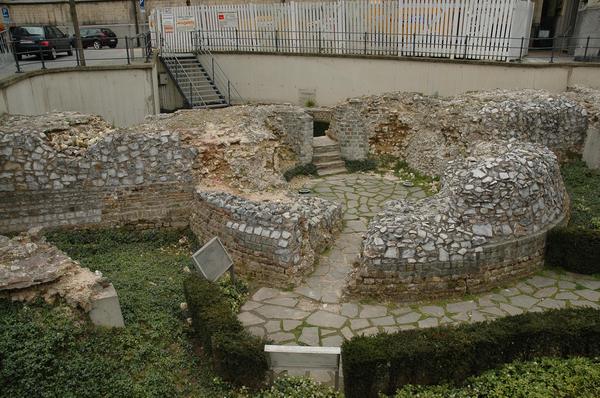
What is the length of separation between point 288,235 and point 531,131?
703cm

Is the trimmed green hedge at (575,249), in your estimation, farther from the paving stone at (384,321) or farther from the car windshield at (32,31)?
the car windshield at (32,31)

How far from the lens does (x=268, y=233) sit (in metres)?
7.50

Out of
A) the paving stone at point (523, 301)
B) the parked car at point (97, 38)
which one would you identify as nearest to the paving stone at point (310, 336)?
the paving stone at point (523, 301)

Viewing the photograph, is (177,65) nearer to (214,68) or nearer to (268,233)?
(214,68)

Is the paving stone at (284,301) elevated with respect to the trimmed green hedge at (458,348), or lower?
lower

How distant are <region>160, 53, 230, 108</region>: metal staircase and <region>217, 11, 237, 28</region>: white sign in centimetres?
185

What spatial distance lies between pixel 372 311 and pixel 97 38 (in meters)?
24.6

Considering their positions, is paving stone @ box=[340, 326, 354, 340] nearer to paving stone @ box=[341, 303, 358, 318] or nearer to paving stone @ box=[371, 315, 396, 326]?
paving stone @ box=[341, 303, 358, 318]

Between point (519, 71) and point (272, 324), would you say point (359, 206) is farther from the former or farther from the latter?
point (519, 71)

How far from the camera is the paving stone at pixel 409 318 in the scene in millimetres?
6778

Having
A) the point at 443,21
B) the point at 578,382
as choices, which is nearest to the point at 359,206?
the point at 578,382

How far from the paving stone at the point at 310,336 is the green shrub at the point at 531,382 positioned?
Result: 1.48 metres

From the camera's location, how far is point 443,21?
51.8ft

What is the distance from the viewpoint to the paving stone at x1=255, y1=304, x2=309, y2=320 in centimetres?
695
